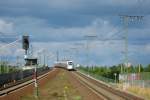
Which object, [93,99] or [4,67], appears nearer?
[93,99]

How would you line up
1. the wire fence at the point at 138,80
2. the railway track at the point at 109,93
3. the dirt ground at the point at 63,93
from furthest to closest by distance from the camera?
1. the wire fence at the point at 138,80
2. the railway track at the point at 109,93
3. the dirt ground at the point at 63,93

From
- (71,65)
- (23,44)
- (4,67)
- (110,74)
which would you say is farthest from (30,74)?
(23,44)

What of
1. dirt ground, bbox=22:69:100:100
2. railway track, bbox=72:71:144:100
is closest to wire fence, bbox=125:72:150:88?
railway track, bbox=72:71:144:100

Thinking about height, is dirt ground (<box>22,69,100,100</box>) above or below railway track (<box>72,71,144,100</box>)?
above

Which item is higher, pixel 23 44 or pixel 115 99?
pixel 23 44

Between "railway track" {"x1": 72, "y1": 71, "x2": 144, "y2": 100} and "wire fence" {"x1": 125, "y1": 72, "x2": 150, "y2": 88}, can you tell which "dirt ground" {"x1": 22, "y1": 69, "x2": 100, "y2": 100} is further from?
"wire fence" {"x1": 125, "y1": 72, "x2": 150, "y2": 88}

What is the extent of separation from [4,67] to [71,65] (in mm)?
69540

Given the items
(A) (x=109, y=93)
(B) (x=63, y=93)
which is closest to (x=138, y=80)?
(A) (x=109, y=93)

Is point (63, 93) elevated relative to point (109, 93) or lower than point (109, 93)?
elevated

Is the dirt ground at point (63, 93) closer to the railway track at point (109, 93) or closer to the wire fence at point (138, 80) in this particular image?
the railway track at point (109, 93)

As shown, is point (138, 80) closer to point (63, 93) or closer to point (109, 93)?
point (109, 93)

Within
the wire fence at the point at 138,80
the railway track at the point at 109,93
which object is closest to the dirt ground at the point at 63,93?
the railway track at the point at 109,93

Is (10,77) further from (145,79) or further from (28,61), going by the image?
(28,61)

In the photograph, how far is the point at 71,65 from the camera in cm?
18350
